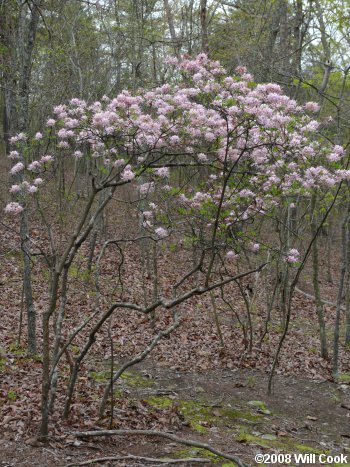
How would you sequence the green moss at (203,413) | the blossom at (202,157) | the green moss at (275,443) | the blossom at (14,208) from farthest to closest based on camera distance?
1. the blossom at (202,157)
2. the blossom at (14,208)
3. the green moss at (203,413)
4. the green moss at (275,443)

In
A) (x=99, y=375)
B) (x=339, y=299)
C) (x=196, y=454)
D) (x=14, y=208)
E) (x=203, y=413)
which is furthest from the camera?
(x=339, y=299)

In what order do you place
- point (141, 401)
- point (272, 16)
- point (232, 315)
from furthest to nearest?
point (272, 16) < point (232, 315) < point (141, 401)

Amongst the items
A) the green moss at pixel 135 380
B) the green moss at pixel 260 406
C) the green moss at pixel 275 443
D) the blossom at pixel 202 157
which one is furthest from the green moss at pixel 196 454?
the blossom at pixel 202 157

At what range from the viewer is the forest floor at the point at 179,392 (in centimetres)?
484

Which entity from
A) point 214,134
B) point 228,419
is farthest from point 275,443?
point 214,134

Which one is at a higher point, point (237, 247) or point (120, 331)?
point (237, 247)

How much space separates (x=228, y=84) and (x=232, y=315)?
6.45m

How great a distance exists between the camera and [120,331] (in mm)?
9852

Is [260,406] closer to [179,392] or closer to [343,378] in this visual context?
[179,392]

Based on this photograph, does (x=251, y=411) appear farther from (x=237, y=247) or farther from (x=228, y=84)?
(x=228, y=84)

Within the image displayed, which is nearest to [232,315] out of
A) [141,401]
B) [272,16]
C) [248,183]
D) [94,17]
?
[248,183]

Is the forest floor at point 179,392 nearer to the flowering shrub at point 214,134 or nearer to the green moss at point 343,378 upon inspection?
the green moss at point 343,378

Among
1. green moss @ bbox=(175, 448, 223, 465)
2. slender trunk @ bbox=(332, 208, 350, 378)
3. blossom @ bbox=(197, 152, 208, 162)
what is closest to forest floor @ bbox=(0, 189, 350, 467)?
green moss @ bbox=(175, 448, 223, 465)

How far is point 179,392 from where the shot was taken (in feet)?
23.6
